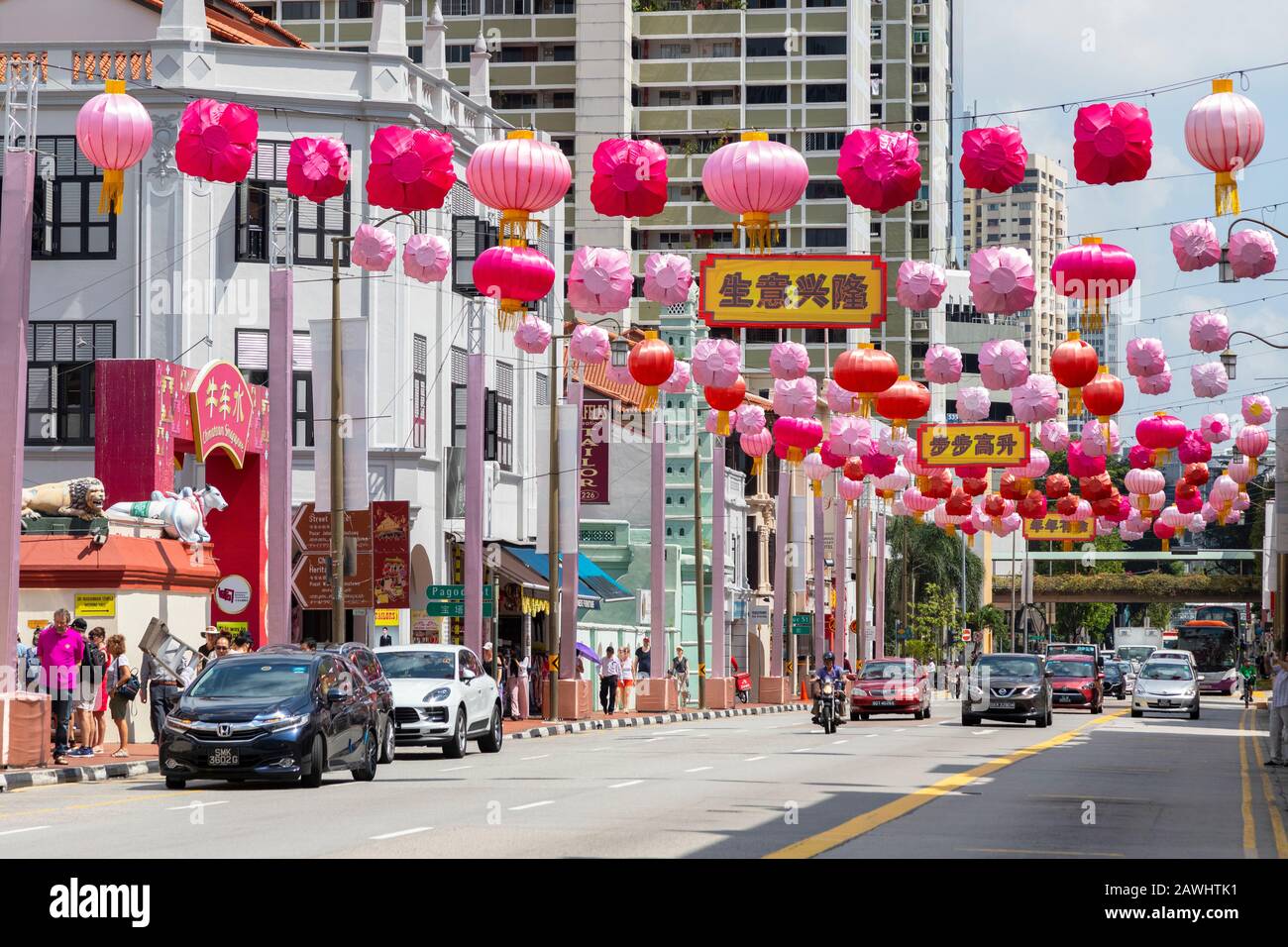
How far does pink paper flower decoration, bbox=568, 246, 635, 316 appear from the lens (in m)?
28.5

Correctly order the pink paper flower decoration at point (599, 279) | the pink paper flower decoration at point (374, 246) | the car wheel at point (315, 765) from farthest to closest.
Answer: the pink paper flower decoration at point (374, 246) < the pink paper flower decoration at point (599, 279) < the car wheel at point (315, 765)

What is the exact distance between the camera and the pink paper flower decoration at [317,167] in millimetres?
25922

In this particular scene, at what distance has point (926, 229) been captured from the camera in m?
128

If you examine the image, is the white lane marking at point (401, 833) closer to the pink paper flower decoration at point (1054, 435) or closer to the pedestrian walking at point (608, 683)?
the pink paper flower decoration at point (1054, 435)

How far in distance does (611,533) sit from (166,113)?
18.1 metres

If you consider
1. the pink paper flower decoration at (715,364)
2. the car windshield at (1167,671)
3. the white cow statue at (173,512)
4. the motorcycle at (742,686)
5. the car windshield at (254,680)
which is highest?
the pink paper flower decoration at (715,364)

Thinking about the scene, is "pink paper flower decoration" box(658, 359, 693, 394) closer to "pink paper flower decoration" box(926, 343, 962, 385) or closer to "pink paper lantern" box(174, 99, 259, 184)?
Result: "pink paper flower decoration" box(926, 343, 962, 385)

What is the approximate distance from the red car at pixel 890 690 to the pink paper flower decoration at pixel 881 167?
91.0ft

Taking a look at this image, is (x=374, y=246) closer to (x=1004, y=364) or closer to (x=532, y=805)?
(x=532, y=805)

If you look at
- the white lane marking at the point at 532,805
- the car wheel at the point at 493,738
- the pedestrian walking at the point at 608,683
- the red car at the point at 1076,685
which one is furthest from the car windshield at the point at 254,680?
the red car at the point at 1076,685

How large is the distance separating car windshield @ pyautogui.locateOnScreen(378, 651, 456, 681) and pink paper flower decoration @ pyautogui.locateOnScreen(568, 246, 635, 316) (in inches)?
248

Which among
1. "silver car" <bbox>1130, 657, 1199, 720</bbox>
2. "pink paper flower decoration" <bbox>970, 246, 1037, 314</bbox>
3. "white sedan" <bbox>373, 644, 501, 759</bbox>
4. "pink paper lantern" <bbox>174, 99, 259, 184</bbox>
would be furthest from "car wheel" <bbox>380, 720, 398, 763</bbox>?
"silver car" <bbox>1130, 657, 1199, 720</bbox>

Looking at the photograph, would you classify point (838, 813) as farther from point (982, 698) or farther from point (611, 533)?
point (611, 533)
